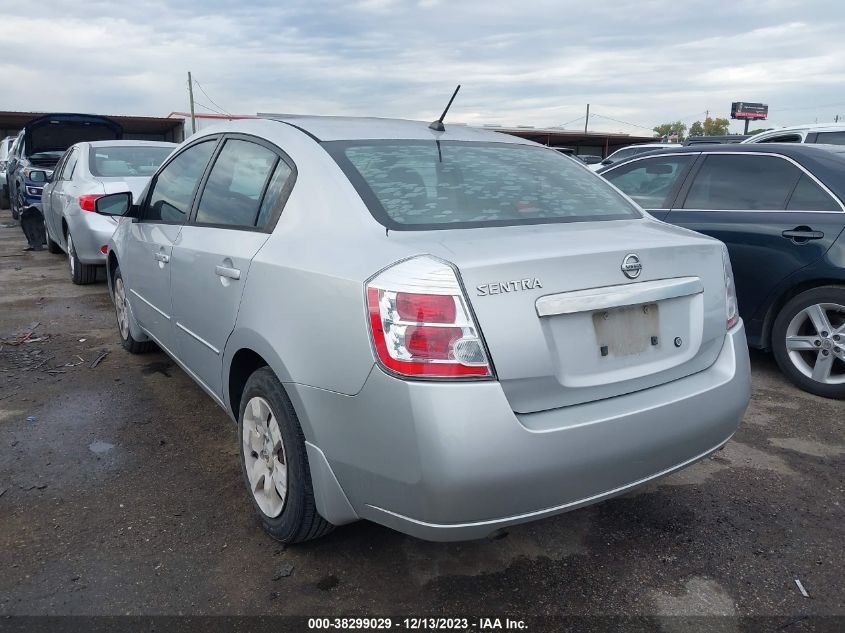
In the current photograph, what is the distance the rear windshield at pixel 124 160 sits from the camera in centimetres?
757

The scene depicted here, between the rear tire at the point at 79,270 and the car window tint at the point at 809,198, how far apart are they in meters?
6.86

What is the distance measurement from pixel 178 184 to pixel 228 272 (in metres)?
1.27

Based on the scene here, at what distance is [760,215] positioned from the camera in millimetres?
Answer: 4566

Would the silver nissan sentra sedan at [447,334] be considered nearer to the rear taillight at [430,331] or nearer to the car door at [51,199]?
the rear taillight at [430,331]

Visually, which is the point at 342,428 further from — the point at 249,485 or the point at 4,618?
the point at 4,618

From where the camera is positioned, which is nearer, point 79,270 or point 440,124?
point 440,124

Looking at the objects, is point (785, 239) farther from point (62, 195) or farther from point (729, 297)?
point (62, 195)

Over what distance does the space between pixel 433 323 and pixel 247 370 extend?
1226mm

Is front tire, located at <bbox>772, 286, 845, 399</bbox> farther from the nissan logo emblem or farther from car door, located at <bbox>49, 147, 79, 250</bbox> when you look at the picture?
car door, located at <bbox>49, 147, 79, 250</bbox>

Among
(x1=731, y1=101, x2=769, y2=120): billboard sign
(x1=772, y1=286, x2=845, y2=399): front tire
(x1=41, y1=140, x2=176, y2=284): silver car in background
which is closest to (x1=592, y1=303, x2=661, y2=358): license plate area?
(x1=772, y1=286, x2=845, y2=399): front tire

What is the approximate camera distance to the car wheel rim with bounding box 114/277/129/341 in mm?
4991

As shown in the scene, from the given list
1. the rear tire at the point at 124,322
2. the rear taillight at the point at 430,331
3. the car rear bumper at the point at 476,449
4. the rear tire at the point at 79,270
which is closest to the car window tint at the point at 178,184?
the rear tire at the point at 124,322

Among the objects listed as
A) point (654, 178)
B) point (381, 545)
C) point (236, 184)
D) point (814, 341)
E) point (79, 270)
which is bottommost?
point (381, 545)

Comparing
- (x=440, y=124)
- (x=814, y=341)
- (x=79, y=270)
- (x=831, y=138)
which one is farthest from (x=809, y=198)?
(x=79, y=270)
